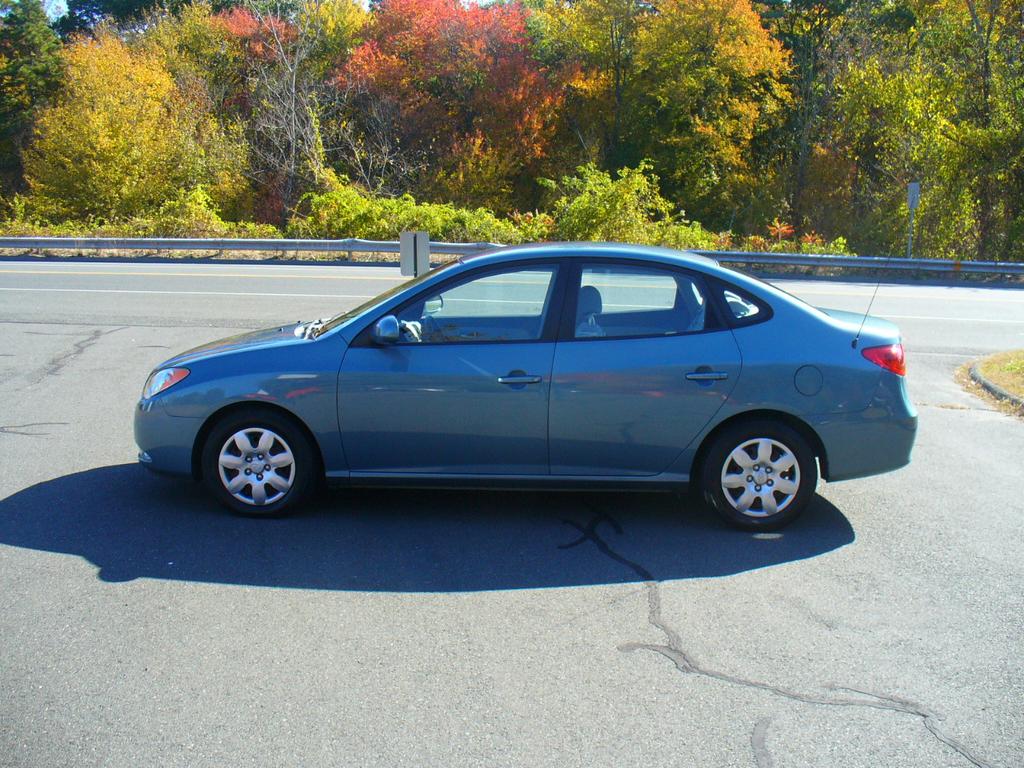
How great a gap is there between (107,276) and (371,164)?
2078cm

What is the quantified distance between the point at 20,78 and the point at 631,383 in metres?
51.4

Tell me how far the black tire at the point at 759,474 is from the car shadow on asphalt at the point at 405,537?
0.15 m

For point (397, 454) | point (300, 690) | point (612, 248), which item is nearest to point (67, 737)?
point (300, 690)

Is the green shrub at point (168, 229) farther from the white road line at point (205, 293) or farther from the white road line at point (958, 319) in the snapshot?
the white road line at point (958, 319)

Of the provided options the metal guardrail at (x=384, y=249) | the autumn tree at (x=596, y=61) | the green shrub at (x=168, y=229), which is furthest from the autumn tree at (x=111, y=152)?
the autumn tree at (x=596, y=61)

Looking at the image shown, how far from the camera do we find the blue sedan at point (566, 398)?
5.75m

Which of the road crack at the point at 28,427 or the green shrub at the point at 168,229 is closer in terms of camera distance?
the road crack at the point at 28,427

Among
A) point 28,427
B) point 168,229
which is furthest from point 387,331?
point 168,229

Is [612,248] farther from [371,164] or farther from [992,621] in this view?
[371,164]

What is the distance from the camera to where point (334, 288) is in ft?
57.9

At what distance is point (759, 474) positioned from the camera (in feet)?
19.0

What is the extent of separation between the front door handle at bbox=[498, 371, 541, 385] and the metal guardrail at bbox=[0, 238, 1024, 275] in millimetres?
14634

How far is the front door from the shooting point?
5.76 meters

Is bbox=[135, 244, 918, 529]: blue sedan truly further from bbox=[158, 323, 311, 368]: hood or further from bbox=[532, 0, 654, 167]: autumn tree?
bbox=[532, 0, 654, 167]: autumn tree
